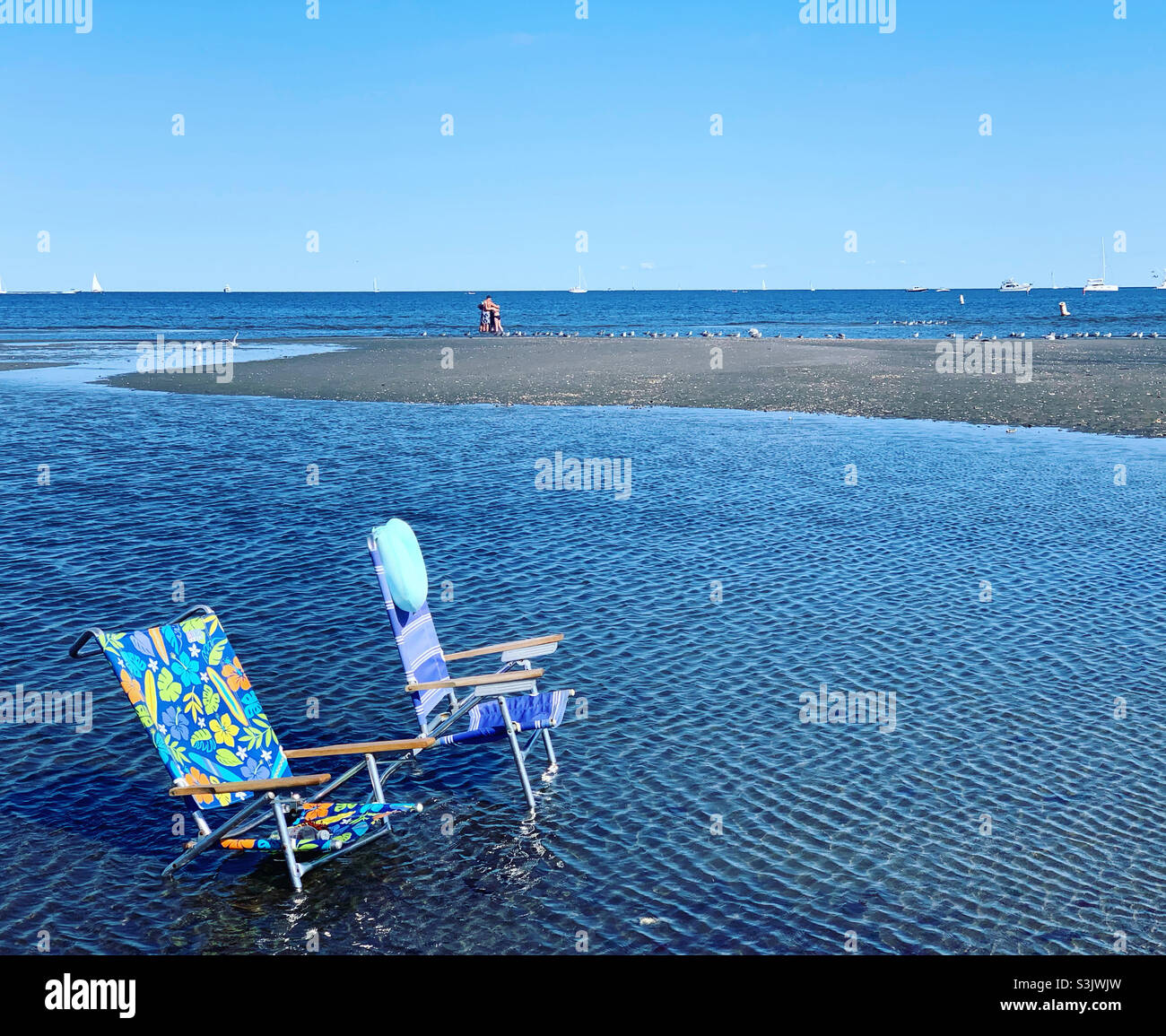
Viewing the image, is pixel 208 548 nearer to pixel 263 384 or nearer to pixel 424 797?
pixel 424 797

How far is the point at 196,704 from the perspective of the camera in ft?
22.3

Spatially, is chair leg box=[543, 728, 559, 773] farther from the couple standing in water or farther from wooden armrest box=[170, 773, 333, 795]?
the couple standing in water

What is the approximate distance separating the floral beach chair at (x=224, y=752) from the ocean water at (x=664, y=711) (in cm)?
28

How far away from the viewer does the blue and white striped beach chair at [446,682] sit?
24.7ft

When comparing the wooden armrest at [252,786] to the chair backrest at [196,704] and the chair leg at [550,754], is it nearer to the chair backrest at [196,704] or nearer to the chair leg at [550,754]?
the chair backrest at [196,704]

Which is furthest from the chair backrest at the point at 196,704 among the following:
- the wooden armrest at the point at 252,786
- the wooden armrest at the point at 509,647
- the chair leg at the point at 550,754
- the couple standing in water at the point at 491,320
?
the couple standing in water at the point at 491,320

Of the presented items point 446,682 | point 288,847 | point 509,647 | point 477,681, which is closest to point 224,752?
point 288,847

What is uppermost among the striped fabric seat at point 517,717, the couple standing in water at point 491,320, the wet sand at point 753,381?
the couple standing in water at point 491,320

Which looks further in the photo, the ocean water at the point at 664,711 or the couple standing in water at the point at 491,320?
the couple standing in water at the point at 491,320

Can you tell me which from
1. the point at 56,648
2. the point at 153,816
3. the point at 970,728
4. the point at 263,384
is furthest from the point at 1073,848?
the point at 263,384

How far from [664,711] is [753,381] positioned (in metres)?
32.8

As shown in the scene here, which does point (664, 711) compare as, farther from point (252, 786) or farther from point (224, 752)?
point (252, 786)

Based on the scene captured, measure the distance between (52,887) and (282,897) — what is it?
1.36 meters
